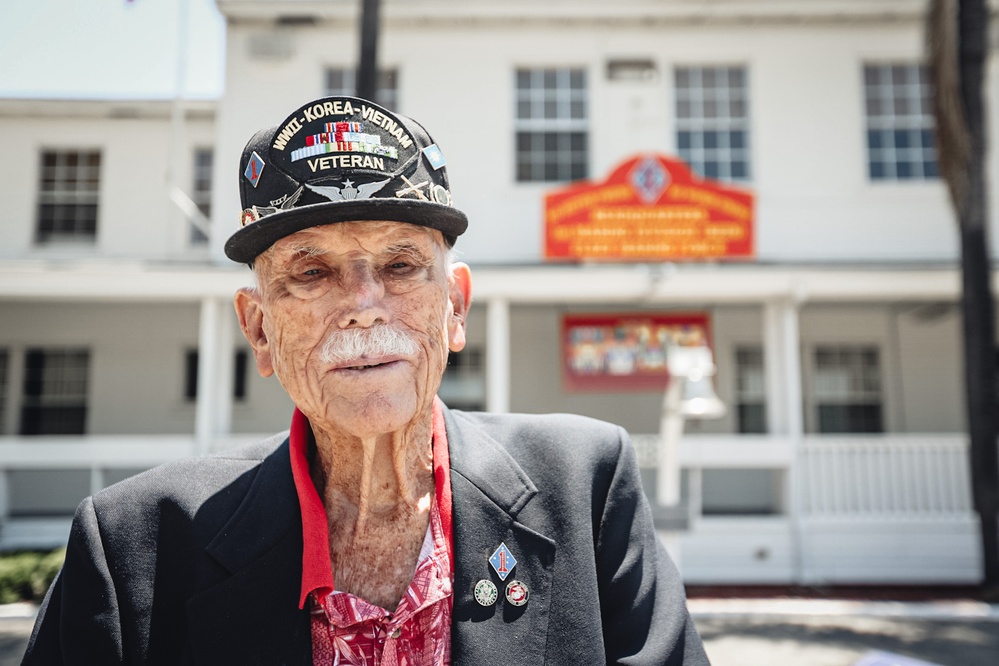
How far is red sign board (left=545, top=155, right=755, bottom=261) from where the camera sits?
934cm

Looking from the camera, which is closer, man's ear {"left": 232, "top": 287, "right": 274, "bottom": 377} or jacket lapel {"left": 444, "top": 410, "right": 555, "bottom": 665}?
jacket lapel {"left": 444, "top": 410, "right": 555, "bottom": 665}

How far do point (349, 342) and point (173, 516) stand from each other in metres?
0.53

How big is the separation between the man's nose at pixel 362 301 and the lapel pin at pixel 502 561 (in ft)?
1.76

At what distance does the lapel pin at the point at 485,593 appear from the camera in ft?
4.51

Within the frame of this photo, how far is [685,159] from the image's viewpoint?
1061 centimetres

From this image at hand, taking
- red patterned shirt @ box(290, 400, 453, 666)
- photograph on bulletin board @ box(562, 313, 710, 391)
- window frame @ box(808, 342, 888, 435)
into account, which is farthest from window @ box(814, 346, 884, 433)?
red patterned shirt @ box(290, 400, 453, 666)

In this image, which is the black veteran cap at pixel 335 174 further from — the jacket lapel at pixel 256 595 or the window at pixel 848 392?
the window at pixel 848 392

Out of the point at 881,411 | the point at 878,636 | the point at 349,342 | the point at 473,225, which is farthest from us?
the point at 881,411

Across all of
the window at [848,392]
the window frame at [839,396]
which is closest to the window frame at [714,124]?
the window frame at [839,396]

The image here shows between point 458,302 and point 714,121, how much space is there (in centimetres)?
1011

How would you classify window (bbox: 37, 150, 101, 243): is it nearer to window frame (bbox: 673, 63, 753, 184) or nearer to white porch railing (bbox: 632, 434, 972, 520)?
window frame (bbox: 673, 63, 753, 184)

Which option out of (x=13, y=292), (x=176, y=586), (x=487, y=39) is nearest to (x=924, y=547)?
(x=487, y=39)

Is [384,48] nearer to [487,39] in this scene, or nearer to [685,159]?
[487,39]

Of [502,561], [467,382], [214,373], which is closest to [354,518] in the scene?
[502,561]
